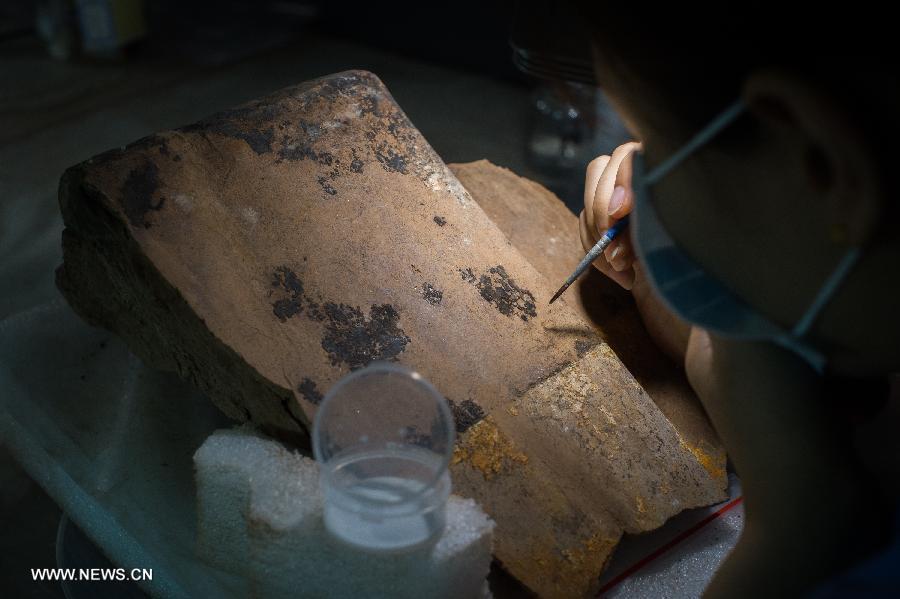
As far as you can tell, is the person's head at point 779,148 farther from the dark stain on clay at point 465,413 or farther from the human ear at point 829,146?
the dark stain on clay at point 465,413

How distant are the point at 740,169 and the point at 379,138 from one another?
91cm

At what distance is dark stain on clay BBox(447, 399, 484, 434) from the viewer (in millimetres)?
1367

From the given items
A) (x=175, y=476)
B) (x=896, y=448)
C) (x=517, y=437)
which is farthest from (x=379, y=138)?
(x=896, y=448)

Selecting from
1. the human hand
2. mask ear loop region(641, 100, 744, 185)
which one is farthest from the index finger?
mask ear loop region(641, 100, 744, 185)

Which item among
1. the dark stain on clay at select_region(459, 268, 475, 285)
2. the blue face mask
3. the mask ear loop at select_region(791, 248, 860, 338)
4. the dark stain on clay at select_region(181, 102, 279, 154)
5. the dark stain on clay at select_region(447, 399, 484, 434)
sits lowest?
the dark stain on clay at select_region(447, 399, 484, 434)

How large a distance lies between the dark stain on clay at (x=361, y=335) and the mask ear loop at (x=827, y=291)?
0.68m

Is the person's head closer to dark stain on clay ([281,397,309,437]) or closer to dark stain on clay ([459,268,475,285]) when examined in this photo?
dark stain on clay ([459,268,475,285])

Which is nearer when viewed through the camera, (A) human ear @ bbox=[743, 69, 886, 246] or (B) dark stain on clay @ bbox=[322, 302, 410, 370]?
(A) human ear @ bbox=[743, 69, 886, 246]

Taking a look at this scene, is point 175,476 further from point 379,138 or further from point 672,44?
point 672,44

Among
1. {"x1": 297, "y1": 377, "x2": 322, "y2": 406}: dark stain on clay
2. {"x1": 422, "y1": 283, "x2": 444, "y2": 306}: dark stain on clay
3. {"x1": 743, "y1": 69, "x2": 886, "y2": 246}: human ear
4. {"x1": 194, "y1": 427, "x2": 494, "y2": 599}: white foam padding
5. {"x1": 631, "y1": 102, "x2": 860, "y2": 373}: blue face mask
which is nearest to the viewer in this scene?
{"x1": 743, "y1": 69, "x2": 886, "y2": 246}: human ear

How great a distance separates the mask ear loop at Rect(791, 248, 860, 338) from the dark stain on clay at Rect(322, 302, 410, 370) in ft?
2.22

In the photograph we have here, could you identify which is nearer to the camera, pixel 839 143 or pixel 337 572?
pixel 839 143

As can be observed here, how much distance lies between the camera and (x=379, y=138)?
5.50ft

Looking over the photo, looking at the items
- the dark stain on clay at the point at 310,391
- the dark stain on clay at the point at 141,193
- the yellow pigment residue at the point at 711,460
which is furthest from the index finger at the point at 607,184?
the dark stain on clay at the point at 141,193
